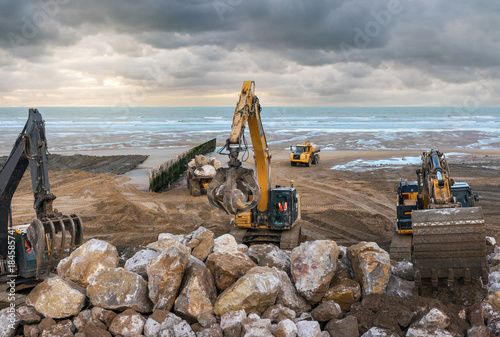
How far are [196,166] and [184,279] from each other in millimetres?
13321

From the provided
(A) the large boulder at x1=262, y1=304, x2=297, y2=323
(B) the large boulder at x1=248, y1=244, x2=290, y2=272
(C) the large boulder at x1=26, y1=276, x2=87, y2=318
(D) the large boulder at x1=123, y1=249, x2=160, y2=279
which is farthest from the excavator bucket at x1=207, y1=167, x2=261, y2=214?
(C) the large boulder at x1=26, y1=276, x2=87, y2=318

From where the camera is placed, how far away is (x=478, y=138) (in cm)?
5069

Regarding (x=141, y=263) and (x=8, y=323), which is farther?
(x=141, y=263)

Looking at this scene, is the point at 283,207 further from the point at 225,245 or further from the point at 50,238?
the point at 50,238

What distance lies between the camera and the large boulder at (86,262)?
863 centimetres

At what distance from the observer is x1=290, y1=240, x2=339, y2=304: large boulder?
8180 mm

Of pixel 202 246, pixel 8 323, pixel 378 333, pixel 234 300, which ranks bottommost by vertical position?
pixel 378 333

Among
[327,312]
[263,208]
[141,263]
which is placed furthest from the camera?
[263,208]

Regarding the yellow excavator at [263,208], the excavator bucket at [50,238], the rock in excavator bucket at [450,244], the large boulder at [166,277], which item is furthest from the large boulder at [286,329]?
the yellow excavator at [263,208]

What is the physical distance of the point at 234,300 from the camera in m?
7.80

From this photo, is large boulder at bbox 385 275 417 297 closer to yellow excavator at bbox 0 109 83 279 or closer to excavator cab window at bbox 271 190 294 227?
excavator cab window at bbox 271 190 294 227

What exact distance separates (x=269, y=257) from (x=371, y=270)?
2071 mm

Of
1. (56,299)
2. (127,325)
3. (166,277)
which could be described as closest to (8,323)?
(56,299)

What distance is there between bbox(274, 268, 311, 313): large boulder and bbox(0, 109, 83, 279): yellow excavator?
3.82 meters
